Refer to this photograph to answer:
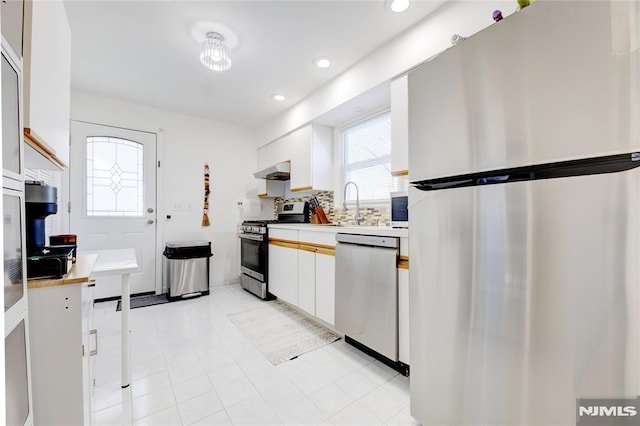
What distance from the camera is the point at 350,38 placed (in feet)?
7.05

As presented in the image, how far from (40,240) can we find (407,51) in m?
2.57

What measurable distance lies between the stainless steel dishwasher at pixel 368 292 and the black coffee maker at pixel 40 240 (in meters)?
1.62

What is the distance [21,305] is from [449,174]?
1.66m

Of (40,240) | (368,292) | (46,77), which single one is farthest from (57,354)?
(368,292)

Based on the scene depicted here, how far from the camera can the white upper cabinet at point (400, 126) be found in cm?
207

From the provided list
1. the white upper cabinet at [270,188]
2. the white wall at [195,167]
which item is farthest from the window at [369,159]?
the white wall at [195,167]

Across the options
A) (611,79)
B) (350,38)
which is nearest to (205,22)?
(350,38)

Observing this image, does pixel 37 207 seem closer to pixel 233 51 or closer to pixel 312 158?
pixel 233 51

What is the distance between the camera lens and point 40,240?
54.4 inches

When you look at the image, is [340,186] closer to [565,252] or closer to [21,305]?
[565,252]

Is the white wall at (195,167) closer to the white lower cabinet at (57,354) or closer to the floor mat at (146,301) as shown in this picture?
the floor mat at (146,301)

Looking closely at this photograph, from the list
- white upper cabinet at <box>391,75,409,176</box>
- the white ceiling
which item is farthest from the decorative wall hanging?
white upper cabinet at <box>391,75,409,176</box>

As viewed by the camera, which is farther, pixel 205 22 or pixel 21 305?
pixel 205 22

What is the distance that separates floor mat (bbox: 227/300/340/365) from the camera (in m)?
2.12
